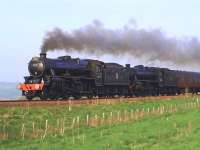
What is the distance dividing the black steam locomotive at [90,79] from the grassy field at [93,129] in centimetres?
498

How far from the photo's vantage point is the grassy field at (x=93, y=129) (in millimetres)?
28062

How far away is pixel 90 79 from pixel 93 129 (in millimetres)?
19647

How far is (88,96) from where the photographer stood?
180ft

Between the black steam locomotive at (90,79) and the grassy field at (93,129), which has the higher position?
the black steam locomotive at (90,79)

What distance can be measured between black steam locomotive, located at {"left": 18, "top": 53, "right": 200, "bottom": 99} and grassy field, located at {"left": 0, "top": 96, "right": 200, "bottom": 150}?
196 inches

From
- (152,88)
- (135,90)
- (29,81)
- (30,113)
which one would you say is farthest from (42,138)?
(152,88)

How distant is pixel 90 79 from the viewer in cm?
5491

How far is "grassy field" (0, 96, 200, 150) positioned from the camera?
28.1 meters

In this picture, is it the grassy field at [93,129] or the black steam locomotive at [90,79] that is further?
the black steam locomotive at [90,79]

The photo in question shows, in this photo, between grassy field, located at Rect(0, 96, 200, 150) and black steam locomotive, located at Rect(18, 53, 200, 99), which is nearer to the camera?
grassy field, located at Rect(0, 96, 200, 150)

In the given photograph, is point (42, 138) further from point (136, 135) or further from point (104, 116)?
point (104, 116)

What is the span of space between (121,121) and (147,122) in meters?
3.14

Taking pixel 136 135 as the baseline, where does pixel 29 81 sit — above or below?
above

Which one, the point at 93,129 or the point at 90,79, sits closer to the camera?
the point at 93,129
